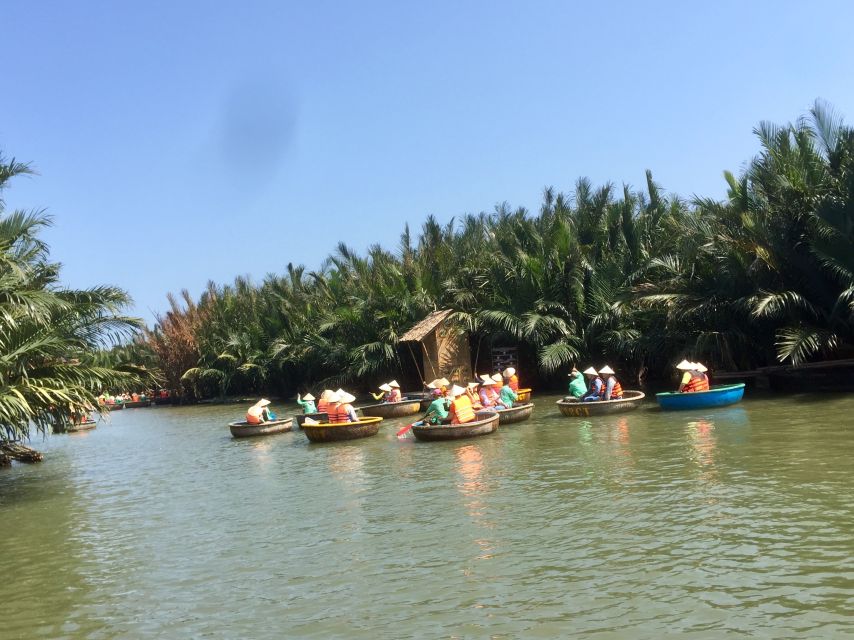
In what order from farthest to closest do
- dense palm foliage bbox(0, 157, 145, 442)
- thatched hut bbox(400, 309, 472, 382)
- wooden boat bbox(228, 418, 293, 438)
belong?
thatched hut bbox(400, 309, 472, 382)
wooden boat bbox(228, 418, 293, 438)
dense palm foliage bbox(0, 157, 145, 442)

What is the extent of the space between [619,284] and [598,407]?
25.2 ft

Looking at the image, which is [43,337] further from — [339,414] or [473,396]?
[473,396]

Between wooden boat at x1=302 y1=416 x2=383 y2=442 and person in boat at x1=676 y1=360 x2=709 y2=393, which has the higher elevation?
person in boat at x1=676 y1=360 x2=709 y2=393

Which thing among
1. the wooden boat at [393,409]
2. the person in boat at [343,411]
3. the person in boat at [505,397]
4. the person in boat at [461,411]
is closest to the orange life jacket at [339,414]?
the person in boat at [343,411]

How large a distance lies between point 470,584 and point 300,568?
7.39ft

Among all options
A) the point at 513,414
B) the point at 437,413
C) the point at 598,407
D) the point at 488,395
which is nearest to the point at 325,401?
the point at 437,413

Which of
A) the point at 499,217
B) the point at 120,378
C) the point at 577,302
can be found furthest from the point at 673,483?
the point at 499,217

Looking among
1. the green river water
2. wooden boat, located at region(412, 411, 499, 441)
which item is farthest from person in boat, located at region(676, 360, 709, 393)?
wooden boat, located at region(412, 411, 499, 441)

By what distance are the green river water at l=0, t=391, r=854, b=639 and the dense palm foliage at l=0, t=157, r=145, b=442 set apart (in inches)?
79.2

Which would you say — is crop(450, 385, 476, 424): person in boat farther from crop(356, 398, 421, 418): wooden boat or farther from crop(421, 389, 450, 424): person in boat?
crop(356, 398, 421, 418): wooden boat

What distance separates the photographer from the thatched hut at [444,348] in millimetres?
30594

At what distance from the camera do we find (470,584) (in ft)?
26.4

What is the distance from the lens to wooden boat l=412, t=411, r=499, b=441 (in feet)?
59.9

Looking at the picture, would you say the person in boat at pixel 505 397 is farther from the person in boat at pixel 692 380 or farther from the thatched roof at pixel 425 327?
the thatched roof at pixel 425 327
